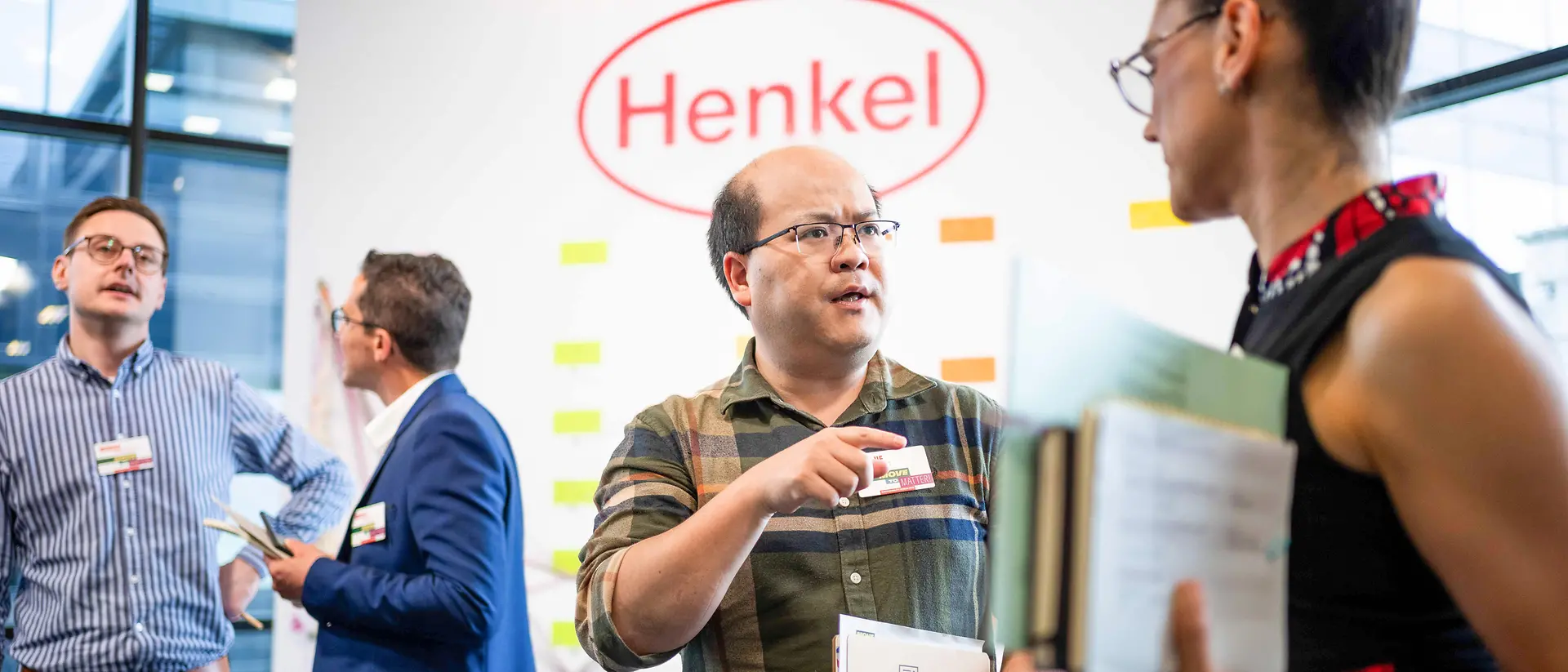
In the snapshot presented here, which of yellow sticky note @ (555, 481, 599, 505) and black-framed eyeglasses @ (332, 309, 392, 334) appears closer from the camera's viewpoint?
black-framed eyeglasses @ (332, 309, 392, 334)

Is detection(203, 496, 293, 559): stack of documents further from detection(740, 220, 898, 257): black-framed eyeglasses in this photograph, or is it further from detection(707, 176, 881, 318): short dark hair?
detection(740, 220, 898, 257): black-framed eyeglasses

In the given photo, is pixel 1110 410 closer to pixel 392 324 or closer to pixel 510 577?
pixel 510 577

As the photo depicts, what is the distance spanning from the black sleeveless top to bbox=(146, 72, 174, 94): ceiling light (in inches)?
205

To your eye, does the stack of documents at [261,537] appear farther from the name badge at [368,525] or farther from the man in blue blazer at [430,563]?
the name badge at [368,525]

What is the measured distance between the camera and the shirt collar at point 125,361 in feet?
10.5

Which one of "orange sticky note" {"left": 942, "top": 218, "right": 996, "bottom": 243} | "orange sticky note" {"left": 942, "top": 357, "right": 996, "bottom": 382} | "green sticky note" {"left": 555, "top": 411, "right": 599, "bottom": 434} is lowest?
"green sticky note" {"left": 555, "top": 411, "right": 599, "bottom": 434}

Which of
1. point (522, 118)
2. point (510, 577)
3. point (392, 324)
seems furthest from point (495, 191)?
point (510, 577)

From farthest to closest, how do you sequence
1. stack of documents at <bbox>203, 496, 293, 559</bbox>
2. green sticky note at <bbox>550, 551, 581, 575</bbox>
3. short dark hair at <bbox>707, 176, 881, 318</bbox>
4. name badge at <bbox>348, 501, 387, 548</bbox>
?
green sticky note at <bbox>550, 551, 581, 575</bbox>, stack of documents at <bbox>203, 496, 293, 559</bbox>, name badge at <bbox>348, 501, 387, 548</bbox>, short dark hair at <bbox>707, 176, 881, 318</bbox>

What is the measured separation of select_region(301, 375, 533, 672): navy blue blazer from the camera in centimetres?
225

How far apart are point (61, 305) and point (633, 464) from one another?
4.09 m

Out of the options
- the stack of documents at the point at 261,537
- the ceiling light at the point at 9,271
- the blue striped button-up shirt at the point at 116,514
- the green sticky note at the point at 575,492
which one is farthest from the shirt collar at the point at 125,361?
the ceiling light at the point at 9,271

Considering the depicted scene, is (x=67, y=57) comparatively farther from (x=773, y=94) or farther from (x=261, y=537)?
(x=261, y=537)

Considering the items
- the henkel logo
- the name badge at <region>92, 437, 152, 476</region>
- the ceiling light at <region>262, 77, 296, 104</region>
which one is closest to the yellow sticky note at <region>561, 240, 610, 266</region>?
the henkel logo

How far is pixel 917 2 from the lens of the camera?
357 centimetres
